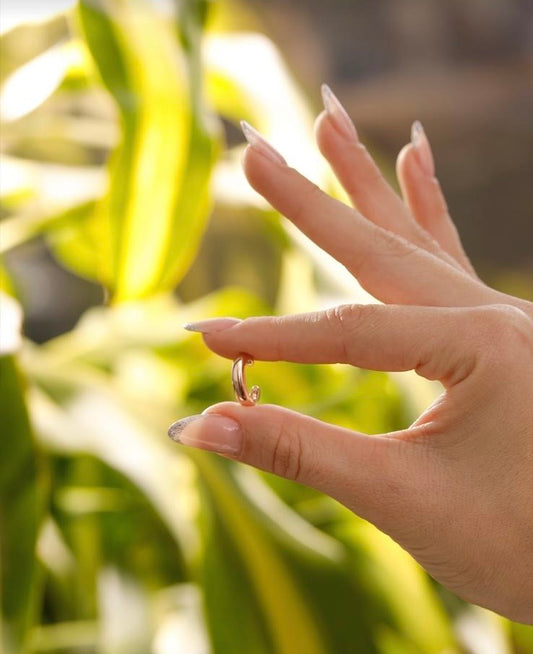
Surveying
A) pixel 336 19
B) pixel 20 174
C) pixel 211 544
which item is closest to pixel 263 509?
pixel 211 544

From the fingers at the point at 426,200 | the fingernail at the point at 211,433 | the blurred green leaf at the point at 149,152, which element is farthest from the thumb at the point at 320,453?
the blurred green leaf at the point at 149,152

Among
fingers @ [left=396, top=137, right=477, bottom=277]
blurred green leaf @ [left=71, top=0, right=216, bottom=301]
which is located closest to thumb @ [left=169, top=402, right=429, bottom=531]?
fingers @ [left=396, top=137, right=477, bottom=277]

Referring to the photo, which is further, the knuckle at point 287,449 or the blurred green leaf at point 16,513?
Result: the blurred green leaf at point 16,513

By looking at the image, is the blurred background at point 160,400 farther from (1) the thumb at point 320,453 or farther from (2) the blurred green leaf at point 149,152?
(1) the thumb at point 320,453

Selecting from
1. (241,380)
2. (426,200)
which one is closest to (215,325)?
(241,380)

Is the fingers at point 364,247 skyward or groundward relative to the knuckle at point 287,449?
skyward

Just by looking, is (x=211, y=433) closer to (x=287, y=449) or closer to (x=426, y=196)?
(x=287, y=449)
